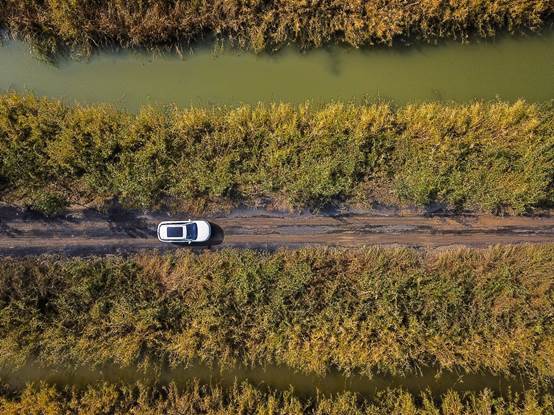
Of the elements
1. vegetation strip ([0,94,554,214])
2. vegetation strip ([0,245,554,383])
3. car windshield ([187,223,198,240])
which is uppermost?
vegetation strip ([0,94,554,214])

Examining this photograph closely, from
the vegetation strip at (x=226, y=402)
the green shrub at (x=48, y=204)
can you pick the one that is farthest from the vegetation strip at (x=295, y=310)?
the green shrub at (x=48, y=204)

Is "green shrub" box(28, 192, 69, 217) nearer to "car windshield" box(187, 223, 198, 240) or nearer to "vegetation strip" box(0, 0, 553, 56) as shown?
"car windshield" box(187, 223, 198, 240)

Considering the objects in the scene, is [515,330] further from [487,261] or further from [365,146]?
[365,146]

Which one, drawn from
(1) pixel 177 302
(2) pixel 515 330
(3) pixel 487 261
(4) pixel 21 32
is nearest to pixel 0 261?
(1) pixel 177 302

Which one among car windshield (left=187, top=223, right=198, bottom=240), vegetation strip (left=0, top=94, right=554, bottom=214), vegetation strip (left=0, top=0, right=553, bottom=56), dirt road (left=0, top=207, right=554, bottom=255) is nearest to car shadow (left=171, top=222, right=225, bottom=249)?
dirt road (left=0, top=207, right=554, bottom=255)

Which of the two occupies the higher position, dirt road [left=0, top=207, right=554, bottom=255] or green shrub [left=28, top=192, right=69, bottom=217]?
green shrub [left=28, top=192, right=69, bottom=217]

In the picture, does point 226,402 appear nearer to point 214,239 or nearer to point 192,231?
point 214,239

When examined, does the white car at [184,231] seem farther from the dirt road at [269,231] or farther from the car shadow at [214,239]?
the dirt road at [269,231]
